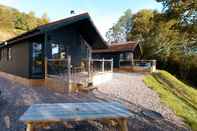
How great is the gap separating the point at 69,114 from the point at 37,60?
29.3ft

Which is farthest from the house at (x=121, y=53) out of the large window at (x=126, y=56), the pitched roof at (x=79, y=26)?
the pitched roof at (x=79, y=26)

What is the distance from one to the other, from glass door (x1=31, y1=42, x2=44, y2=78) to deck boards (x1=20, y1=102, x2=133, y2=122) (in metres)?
7.80

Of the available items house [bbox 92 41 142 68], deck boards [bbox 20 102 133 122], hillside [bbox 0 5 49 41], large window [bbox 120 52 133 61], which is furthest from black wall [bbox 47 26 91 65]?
hillside [bbox 0 5 49 41]

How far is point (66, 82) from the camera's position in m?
9.73

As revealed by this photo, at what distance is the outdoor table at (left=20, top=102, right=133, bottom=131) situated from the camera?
3.97 metres

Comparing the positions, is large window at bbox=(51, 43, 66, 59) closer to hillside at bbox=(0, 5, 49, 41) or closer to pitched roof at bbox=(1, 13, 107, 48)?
pitched roof at bbox=(1, 13, 107, 48)

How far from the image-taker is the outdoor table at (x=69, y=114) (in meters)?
3.97

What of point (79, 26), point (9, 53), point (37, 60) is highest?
point (79, 26)

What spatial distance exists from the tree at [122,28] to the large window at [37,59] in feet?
123

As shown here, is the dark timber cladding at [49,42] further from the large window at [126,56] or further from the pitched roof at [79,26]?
the large window at [126,56]

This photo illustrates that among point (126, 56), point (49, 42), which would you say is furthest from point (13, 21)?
point (49, 42)

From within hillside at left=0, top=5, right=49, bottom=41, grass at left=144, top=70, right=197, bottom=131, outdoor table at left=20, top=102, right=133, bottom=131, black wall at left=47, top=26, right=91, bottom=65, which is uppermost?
hillside at left=0, top=5, right=49, bottom=41

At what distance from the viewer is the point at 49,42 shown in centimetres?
1262

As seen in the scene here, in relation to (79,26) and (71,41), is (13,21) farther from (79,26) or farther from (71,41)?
(71,41)
